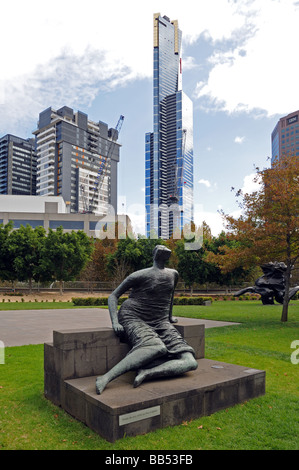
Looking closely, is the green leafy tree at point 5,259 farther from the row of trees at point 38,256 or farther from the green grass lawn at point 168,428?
the green grass lawn at point 168,428

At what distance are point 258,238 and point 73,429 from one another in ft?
37.7

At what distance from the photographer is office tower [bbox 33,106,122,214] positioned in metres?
109

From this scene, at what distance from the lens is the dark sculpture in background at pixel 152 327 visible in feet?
15.8

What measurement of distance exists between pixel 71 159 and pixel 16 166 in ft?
104

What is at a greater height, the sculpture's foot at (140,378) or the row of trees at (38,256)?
the row of trees at (38,256)

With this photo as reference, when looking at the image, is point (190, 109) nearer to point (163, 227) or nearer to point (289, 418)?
point (163, 227)

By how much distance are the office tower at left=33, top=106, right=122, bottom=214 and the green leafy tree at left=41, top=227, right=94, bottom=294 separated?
251 ft

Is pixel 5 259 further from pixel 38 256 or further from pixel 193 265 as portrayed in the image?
pixel 193 265

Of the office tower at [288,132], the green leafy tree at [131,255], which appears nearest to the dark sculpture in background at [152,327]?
the green leafy tree at [131,255]

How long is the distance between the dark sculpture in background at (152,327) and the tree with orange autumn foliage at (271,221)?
349 inches

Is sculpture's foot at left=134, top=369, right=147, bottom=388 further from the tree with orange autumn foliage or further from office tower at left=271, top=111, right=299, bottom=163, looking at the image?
office tower at left=271, top=111, right=299, bottom=163

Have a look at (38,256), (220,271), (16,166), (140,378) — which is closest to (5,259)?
(38,256)

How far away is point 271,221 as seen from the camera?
13992 millimetres

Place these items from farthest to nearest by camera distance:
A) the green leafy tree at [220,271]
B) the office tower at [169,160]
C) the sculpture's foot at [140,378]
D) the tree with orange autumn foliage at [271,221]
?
1. the office tower at [169,160]
2. the green leafy tree at [220,271]
3. the tree with orange autumn foliage at [271,221]
4. the sculpture's foot at [140,378]
